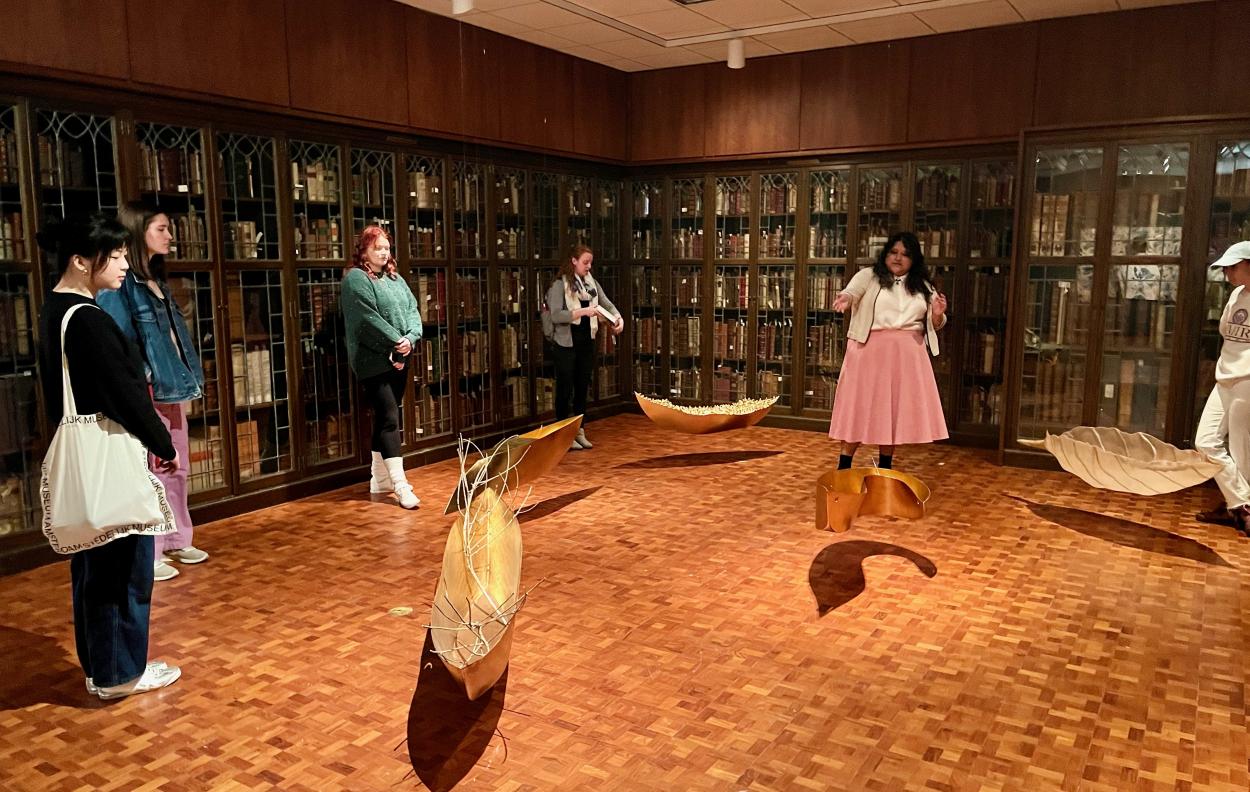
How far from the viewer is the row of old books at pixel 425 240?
20.9ft

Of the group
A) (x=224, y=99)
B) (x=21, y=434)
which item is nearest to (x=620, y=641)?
(x=21, y=434)

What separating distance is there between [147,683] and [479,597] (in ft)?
4.02

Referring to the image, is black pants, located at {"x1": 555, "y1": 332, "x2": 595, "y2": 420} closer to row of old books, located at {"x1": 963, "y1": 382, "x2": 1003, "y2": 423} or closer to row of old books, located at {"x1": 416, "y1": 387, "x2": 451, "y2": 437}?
row of old books, located at {"x1": 416, "y1": 387, "x2": 451, "y2": 437}

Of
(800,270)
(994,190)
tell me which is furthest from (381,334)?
(994,190)

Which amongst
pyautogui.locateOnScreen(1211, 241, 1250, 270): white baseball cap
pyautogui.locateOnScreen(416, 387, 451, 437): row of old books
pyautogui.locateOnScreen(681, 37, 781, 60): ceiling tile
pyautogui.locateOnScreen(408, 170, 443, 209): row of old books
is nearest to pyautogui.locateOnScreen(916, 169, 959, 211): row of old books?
pyautogui.locateOnScreen(681, 37, 781, 60): ceiling tile

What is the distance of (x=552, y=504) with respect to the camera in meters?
5.46

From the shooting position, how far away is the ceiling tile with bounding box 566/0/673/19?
6.06 metres

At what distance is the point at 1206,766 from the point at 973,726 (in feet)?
2.10

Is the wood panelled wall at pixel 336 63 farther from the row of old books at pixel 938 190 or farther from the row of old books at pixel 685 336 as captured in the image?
the row of old books at pixel 938 190

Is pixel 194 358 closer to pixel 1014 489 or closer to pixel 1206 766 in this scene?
pixel 1206 766

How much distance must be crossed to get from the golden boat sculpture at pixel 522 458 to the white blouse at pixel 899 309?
6.15ft

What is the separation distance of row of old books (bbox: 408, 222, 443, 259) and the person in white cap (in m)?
4.92

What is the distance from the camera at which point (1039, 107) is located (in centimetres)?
649

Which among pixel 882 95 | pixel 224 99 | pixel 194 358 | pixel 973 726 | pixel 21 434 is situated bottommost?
Answer: pixel 973 726
